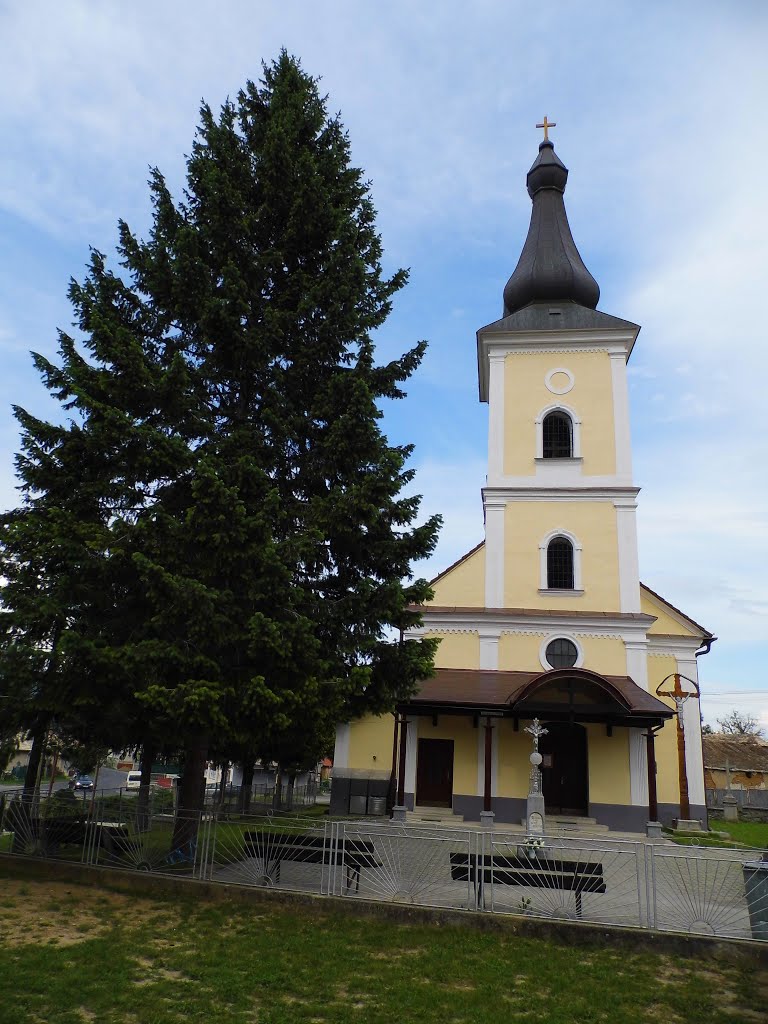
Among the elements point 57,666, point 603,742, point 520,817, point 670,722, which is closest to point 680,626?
point 670,722

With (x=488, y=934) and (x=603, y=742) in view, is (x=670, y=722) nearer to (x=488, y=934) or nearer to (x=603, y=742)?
(x=603, y=742)

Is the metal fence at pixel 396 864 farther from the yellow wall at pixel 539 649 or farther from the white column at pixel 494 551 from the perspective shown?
the white column at pixel 494 551

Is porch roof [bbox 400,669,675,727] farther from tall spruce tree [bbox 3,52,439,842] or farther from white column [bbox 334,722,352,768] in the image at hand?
tall spruce tree [bbox 3,52,439,842]

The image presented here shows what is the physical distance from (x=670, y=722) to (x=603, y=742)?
272 centimetres

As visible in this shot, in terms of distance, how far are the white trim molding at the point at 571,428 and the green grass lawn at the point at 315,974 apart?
48.6 feet

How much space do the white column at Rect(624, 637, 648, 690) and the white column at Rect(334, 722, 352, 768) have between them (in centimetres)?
799

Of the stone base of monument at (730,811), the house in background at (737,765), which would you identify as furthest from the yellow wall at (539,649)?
the house in background at (737,765)

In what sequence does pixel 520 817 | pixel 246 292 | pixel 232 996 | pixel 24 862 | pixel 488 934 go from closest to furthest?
pixel 232 996 → pixel 488 934 → pixel 24 862 → pixel 246 292 → pixel 520 817

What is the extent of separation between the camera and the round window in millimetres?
18719

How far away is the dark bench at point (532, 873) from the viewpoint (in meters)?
7.83

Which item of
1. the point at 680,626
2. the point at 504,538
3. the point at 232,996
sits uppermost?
the point at 504,538

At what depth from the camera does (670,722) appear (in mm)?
19328

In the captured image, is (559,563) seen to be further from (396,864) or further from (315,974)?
(315,974)

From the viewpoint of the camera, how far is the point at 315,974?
630cm
